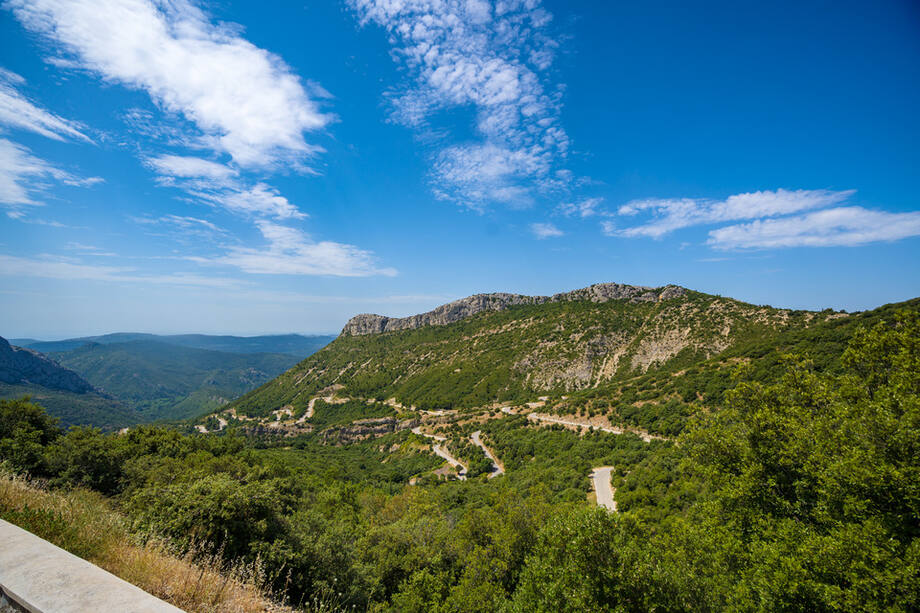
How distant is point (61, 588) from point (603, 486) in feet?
124

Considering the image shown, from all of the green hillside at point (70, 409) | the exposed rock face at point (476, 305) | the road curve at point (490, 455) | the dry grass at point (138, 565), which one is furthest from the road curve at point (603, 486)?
the green hillside at point (70, 409)

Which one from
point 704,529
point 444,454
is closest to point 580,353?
point 444,454

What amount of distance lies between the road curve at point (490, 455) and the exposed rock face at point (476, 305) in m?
85.9

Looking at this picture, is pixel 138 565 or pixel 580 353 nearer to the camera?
pixel 138 565

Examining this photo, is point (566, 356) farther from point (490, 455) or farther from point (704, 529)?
point (704, 529)

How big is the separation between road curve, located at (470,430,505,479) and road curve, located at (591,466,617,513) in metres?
18.9

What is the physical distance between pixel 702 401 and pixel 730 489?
3763cm

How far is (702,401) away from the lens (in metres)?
44.3

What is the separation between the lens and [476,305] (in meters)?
182

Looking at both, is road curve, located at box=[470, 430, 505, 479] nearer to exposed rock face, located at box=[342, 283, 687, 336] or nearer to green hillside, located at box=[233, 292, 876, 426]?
green hillside, located at box=[233, 292, 876, 426]

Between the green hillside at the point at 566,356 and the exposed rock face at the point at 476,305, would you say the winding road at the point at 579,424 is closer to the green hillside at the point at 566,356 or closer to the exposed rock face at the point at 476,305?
the green hillside at the point at 566,356

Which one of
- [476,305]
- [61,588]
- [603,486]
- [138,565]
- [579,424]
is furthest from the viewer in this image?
[476,305]

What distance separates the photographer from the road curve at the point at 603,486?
29422 millimetres

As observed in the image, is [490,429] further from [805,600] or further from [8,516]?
[8,516]
